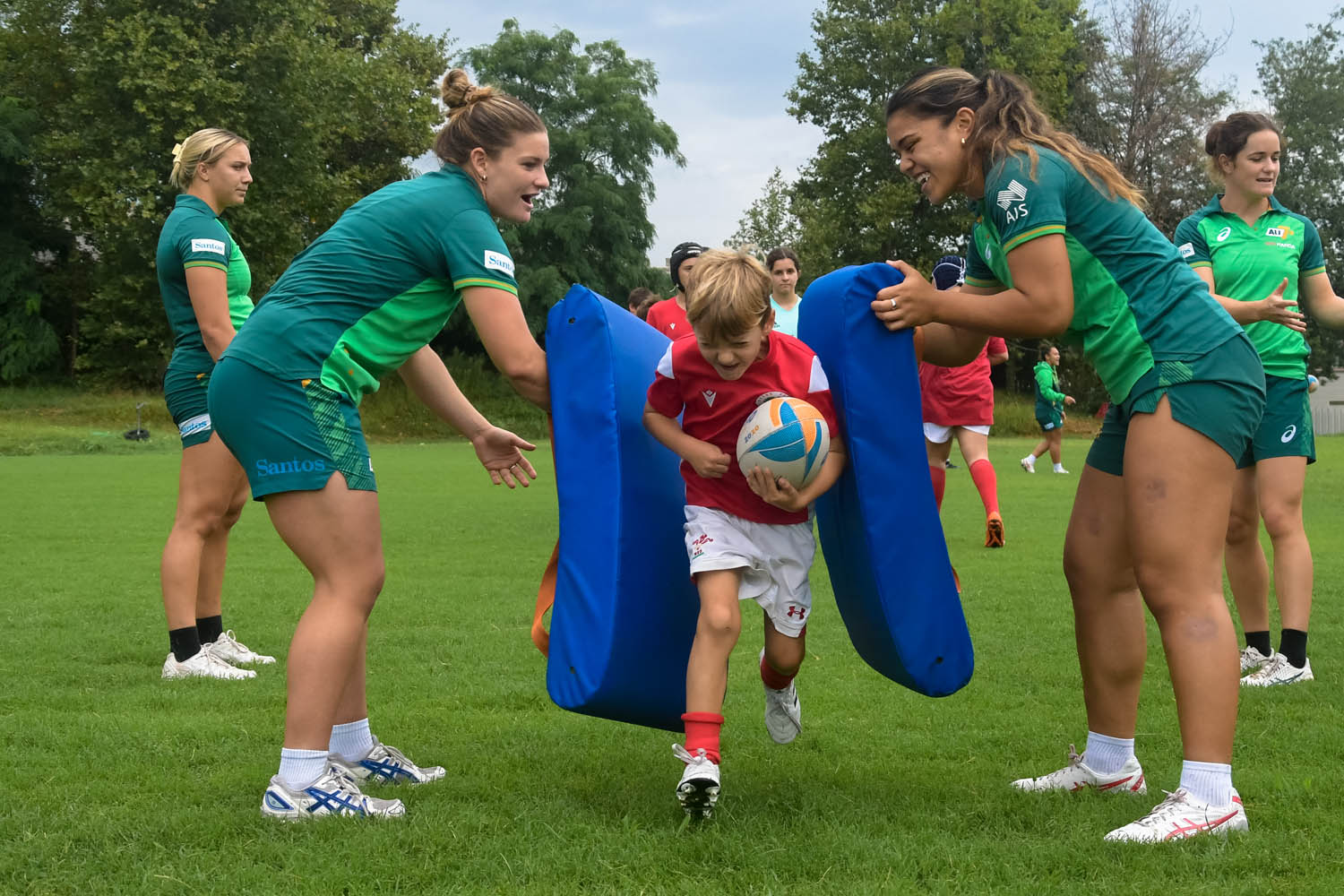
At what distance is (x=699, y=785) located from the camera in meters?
3.62

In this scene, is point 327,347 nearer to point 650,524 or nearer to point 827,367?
point 650,524

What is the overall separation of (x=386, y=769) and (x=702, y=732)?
3.98 feet

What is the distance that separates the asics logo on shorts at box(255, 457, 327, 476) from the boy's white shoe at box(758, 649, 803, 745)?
1627mm

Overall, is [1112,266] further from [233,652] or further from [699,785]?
[233,652]

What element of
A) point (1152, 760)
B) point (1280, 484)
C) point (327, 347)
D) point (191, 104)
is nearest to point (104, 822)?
point (327, 347)

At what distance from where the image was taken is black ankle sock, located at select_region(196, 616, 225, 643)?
6.48m

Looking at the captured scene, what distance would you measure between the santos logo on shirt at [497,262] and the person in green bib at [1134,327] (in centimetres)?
113

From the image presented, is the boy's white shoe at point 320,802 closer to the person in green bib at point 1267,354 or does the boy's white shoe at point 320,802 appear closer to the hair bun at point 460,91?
the hair bun at point 460,91

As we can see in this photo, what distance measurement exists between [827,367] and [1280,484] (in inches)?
114

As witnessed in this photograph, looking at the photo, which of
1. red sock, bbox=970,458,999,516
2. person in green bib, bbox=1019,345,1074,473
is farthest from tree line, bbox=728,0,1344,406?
red sock, bbox=970,458,999,516

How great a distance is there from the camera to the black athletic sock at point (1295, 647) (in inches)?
227

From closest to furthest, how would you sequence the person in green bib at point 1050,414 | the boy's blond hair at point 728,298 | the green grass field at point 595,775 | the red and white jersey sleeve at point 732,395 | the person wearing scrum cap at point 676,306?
the green grass field at point 595,775, the boy's blond hair at point 728,298, the red and white jersey sleeve at point 732,395, the person wearing scrum cap at point 676,306, the person in green bib at point 1050,414

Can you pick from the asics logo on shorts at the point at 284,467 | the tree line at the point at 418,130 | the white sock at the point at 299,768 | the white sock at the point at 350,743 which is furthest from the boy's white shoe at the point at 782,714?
the tree line at the point at 418,130

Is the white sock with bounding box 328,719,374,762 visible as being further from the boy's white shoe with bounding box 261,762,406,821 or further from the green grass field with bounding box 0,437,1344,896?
the boy's white shoe with bounding box 261,762,406,821
